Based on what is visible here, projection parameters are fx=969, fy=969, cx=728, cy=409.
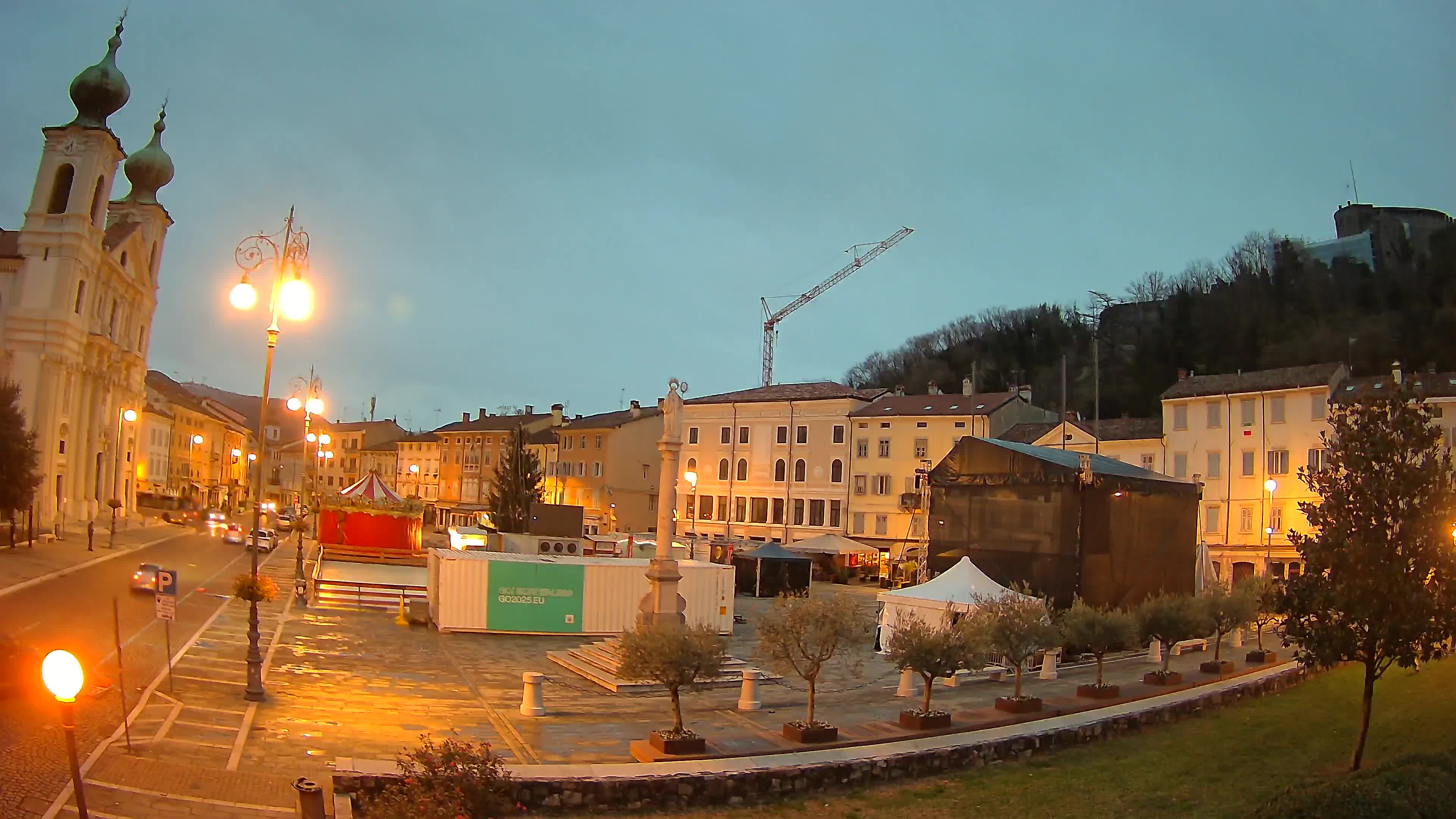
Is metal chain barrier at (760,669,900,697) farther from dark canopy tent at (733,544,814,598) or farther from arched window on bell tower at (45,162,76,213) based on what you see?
arched window on bell tower at (45,162,76,213)

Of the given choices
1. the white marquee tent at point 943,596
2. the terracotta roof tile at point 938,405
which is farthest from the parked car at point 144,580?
the terracotta roof tile at point 938,405

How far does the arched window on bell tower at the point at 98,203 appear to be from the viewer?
2050 inches

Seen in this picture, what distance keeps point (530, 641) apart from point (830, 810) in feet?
49.8

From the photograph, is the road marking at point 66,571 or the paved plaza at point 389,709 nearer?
the paved plaza at point 389,709

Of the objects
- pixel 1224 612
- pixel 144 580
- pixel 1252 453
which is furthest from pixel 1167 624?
pixel 1252 453

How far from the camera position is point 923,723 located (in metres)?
15.6

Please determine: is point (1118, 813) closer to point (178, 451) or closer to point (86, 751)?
point (86, 751)

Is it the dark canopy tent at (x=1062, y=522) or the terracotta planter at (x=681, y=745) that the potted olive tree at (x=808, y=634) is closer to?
the terracotta planter at (x=681, y=745)

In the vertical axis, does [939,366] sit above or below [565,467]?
above

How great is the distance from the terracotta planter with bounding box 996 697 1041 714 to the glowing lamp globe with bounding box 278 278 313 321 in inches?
534

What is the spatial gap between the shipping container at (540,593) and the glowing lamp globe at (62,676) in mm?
20793

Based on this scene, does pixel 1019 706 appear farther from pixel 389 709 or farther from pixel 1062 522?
pixel 1062 522

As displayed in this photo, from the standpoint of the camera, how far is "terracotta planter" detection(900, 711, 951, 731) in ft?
51.2

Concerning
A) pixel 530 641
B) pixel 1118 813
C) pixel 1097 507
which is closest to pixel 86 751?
pixel 1118 813
